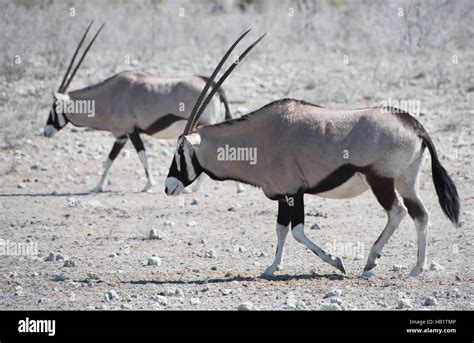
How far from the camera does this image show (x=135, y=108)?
13.3 m

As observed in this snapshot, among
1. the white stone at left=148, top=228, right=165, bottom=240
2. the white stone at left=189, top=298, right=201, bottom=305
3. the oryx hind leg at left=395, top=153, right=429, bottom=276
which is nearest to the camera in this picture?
the white stone at left=189, top=298, right=201, bottom=305

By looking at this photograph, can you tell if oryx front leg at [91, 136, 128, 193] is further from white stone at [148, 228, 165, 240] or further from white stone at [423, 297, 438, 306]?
white stone at [423, 297, 438, 306]

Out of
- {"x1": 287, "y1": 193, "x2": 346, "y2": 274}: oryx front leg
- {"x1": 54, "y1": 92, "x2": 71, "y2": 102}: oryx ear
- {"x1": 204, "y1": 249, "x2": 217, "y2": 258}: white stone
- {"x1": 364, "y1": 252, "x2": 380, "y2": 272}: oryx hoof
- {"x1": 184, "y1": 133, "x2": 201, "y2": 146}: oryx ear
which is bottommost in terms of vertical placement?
{"x1": 204, "y1": 249, "x2": 217, "y2": 258}: white stone

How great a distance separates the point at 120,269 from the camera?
8805 millimetres

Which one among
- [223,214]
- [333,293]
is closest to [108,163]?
[223,214]

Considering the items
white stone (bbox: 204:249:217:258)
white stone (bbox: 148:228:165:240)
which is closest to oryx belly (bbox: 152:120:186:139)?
white stone (bbox: 148:228:165:240)

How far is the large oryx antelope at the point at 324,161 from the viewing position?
8008 mm

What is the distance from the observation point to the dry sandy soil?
771 cm

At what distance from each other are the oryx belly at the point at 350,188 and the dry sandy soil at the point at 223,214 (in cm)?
69

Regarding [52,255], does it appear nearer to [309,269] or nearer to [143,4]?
[309,269]

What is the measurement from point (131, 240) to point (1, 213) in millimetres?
2293

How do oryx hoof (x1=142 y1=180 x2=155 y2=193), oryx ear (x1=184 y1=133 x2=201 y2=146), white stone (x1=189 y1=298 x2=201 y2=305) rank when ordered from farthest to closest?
oryx hoof (x1=142 y1=180 x2=155 y2=193) → oryx ear (x1=184 y1=133 x2=201 y2=146) → white stone (x1=189 y1=298 x2=201 y2=305)

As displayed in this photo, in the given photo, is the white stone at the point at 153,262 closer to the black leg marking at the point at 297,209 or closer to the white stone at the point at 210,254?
the white stone at the point at 210,254

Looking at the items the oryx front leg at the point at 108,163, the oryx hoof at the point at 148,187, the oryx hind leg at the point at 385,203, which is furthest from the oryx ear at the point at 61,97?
the oryx hind leg at the point at 385,203
